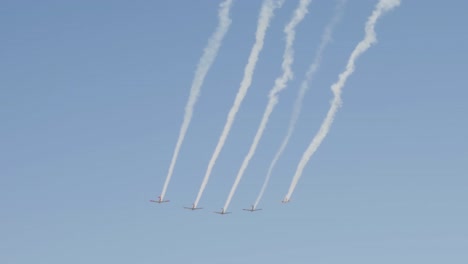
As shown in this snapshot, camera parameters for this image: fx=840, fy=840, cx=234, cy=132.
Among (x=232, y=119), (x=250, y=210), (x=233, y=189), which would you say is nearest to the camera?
(x=232, y=119)

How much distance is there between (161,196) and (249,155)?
23.0m

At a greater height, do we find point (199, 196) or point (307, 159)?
point (307, 159)

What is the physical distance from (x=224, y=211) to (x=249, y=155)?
23289 millimetres

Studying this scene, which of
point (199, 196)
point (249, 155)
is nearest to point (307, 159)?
point (249, 155)

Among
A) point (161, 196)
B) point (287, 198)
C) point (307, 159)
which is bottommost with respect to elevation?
point (161, 196)

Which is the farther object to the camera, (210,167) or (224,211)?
(224,211)

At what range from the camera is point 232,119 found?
85.8m

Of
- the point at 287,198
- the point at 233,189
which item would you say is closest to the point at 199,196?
the point at 233,189

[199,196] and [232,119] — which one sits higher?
[232,119]

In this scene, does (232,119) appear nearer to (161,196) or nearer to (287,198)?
(287,198)

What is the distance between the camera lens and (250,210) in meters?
108

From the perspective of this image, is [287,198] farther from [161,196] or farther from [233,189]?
[161,196]

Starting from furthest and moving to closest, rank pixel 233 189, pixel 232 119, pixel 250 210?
pixel 250 210, pixel 233 189, pixel 232 119

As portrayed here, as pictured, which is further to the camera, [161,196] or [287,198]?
[161,196]
